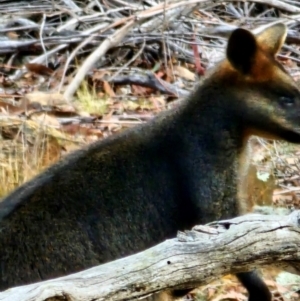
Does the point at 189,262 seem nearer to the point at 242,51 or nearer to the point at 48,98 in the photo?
the point at 242,51

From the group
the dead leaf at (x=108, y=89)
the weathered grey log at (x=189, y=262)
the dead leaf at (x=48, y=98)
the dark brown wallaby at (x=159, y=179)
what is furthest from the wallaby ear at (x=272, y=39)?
the dead leaf at (x=108, y=89)

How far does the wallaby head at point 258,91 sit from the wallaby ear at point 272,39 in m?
0.06

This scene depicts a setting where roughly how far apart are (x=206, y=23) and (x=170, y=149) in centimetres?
364

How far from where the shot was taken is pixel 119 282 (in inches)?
132

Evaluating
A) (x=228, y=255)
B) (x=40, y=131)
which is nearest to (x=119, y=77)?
(x=40, y=131)

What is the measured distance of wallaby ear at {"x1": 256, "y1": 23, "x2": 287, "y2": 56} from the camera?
515 cm

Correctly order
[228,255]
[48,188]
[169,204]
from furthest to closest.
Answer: [169,204], [48,188], [228,255]

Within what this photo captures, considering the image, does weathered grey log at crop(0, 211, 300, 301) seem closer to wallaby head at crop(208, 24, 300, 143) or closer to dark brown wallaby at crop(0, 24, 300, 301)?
dark brown wallaby at crop(0, 24, 300, 301)

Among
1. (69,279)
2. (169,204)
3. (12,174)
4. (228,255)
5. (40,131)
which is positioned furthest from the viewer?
(40,131)

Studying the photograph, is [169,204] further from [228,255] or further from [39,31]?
[39,31]

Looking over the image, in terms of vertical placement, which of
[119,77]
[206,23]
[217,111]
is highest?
[217,111]

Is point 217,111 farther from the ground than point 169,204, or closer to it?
farther from the ground

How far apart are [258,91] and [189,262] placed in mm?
1772

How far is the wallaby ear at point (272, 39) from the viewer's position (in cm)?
515
